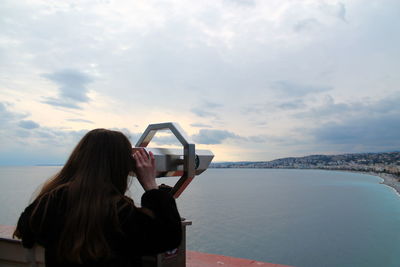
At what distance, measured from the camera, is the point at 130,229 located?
0.81m

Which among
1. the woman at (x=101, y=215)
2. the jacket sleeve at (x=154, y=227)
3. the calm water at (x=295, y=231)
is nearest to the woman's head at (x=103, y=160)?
the woman at (x=101, y=215)

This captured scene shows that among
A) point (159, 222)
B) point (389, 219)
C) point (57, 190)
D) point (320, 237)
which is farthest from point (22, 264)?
point (389, 219)

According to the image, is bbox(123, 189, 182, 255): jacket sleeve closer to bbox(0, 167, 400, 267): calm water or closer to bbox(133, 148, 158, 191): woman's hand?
bbox(133, 148, 158, 191): woman's hand

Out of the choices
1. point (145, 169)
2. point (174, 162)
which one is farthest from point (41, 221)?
point (174, 162)

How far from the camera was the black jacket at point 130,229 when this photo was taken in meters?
0.82

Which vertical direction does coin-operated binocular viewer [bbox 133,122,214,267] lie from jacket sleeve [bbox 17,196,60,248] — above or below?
above

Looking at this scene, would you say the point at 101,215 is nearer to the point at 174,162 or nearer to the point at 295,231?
the point at 174,162

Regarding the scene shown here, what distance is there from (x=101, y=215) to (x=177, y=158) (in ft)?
1.06

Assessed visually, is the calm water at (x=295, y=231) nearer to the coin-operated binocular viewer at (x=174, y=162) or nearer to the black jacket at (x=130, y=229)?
the coin-operated binocular viewer at (x=174, y=162)

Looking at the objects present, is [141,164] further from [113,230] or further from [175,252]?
[175,252]

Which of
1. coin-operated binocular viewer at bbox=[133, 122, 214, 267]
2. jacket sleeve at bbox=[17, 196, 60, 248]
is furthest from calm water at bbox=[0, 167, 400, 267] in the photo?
jacket sleeve at bbox=[17, 196, 60, 248]

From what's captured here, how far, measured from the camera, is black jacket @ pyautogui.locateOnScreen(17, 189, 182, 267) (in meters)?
0.82

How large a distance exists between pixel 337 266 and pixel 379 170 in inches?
4214

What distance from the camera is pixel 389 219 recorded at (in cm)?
2848
